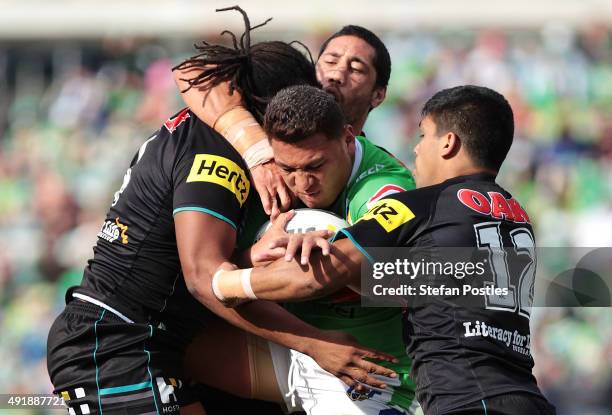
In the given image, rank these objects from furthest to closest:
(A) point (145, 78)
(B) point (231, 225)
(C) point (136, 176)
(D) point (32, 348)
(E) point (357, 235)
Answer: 1. (A) point (145, 78)
2. (D) point (32, 348)
3. (C) point (136, 176)
4. (B) point (231, 225)
5. (E) point (357, 235)

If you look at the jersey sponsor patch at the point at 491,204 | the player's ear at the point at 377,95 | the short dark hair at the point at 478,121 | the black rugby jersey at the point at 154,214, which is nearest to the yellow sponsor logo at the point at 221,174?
the black rugby jersey at the point at 154,214

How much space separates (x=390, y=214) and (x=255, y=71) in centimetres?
126

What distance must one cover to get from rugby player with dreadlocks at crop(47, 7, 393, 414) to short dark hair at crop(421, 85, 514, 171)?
2.86ft

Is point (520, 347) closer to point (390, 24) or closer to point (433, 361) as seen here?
point (433, 361)

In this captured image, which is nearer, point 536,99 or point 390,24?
point 536,99

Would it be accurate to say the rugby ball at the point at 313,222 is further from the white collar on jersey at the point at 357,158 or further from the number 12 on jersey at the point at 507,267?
the number 12 on jersey at the point at 507,267

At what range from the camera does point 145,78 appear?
585 inches

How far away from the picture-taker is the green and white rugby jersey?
450 centimetres

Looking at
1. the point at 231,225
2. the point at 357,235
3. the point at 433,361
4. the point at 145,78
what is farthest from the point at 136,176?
the point at 145,78

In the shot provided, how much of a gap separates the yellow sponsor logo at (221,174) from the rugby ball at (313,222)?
0.21 meters

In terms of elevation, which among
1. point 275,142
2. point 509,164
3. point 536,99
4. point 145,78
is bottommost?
point 275,142

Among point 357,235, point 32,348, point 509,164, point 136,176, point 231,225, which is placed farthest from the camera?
point 509,164

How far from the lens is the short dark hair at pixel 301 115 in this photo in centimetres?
434

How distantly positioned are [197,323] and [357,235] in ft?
3.99
